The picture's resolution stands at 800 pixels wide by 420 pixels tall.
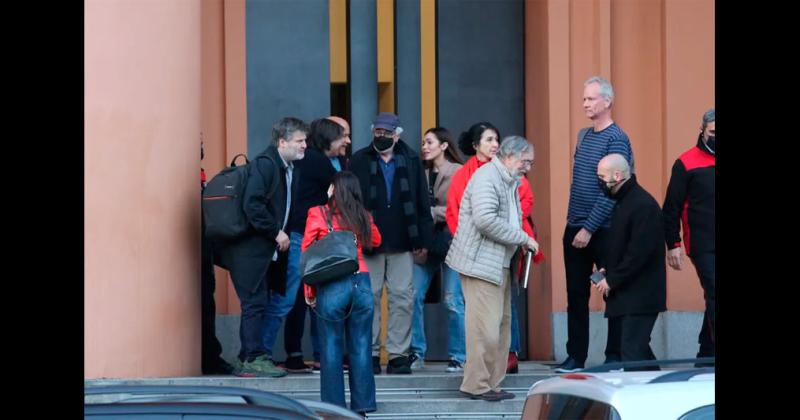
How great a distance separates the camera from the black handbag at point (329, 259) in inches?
317

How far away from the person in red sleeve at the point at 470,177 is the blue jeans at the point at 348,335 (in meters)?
1.19

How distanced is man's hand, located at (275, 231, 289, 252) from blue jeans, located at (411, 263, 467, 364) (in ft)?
3.65

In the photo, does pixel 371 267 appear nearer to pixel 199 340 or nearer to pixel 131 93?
pixel 199 340

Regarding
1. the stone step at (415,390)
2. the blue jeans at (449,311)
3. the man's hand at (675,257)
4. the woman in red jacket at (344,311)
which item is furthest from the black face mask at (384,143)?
the man's hand at (675,257)

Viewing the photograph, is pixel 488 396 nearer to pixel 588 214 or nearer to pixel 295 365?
pixel 588 214

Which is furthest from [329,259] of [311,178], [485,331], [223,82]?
[223,82]

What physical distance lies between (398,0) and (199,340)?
13.0 ft

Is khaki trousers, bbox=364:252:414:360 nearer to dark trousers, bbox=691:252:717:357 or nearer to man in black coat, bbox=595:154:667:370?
man in black coat, bbox=595:154:667:370

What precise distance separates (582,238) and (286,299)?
2.15 metres

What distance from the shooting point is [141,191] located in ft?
30.1

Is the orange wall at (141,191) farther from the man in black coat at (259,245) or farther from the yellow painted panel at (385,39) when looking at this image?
the yellow painted panel at (385,39)

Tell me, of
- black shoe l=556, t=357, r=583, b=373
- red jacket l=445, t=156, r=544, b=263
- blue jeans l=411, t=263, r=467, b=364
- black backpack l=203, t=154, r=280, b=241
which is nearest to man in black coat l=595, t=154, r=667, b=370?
red jacket l=445, t=156, r=544, b=263

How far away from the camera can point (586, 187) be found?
9.36 meters

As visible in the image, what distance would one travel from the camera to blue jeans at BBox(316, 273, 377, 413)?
8102 millimetres
